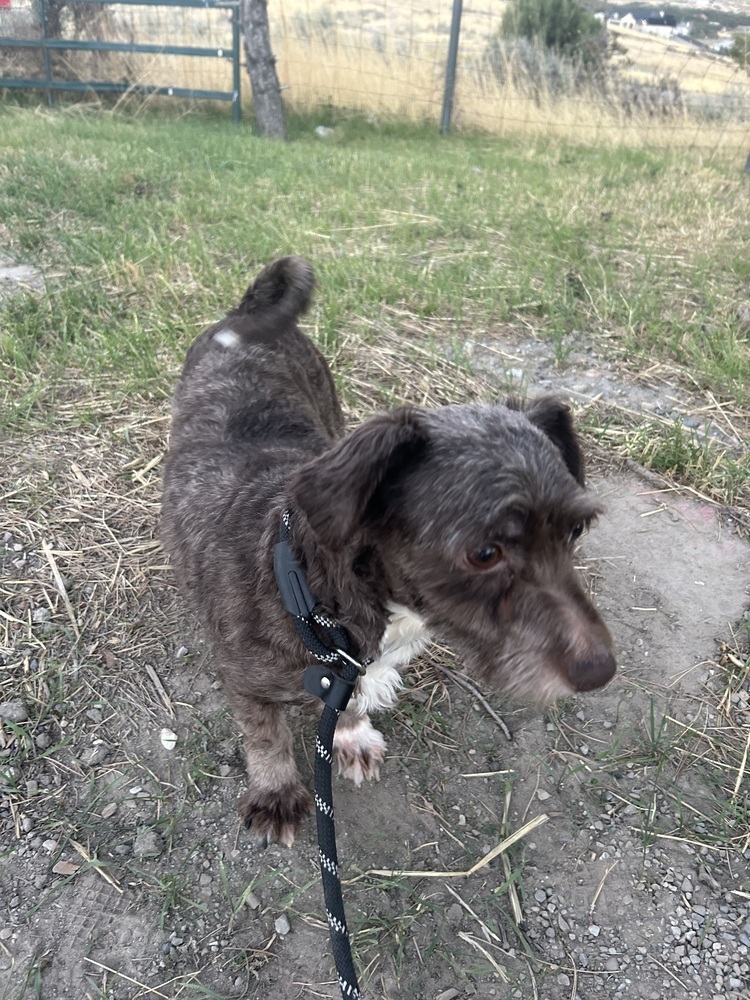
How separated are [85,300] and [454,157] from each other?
324 inches

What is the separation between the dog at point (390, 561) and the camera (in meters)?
1.93

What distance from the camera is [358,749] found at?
2.88 meters

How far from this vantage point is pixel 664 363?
5.22 meters

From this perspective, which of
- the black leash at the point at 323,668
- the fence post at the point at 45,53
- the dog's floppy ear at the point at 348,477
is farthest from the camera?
the fence post at the point at 45,53

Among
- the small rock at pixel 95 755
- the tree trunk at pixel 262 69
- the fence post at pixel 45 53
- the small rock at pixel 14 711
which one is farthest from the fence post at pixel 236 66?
the small rock at pixel 95 755

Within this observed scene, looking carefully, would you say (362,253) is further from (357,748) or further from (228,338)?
(357,748)

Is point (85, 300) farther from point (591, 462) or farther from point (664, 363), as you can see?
point (664, 363)

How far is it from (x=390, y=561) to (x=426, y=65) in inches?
633

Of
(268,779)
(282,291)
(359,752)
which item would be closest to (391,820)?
(359,752)

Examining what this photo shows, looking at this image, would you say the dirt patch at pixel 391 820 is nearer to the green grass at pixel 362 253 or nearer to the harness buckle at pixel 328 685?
the harness buckle at pixel 328 685

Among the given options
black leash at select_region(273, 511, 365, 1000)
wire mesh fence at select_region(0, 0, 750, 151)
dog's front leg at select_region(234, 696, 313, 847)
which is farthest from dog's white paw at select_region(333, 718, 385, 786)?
wire mesh fence at select_region(0, 0, 750, 151)

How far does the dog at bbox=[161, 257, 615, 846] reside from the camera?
1934 millimetres

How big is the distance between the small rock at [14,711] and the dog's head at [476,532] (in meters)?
1.73

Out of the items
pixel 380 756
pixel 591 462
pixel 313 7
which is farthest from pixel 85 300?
pixel 313 7
